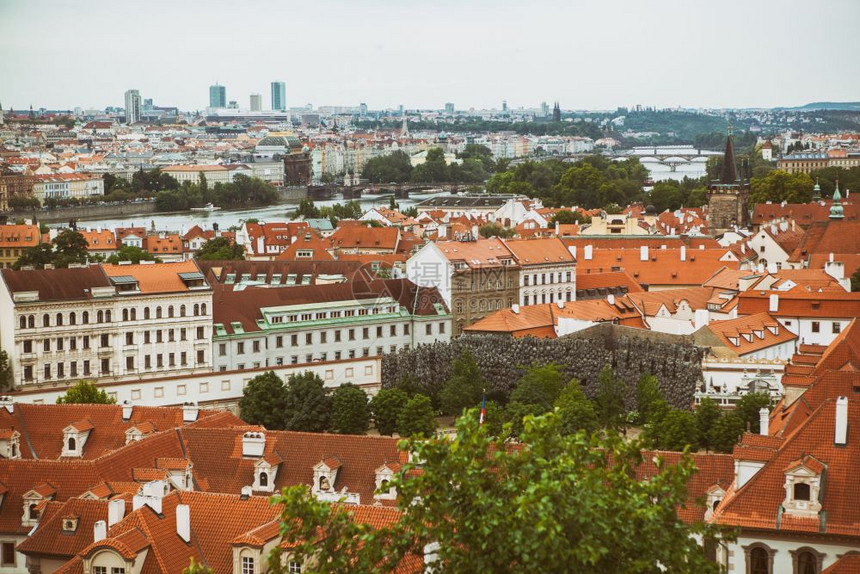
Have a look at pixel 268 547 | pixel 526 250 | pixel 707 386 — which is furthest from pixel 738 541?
pixel 526 250

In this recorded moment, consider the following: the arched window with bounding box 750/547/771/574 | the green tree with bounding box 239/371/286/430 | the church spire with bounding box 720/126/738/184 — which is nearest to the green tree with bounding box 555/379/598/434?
the green tree with bounding box 239/371/286/430

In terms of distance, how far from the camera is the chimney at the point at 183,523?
27.3 meters

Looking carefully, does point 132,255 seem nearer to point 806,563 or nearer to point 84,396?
point 84,396

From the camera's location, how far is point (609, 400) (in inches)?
2060

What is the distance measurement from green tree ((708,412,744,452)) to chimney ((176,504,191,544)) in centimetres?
2341

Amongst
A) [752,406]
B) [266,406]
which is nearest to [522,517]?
[752,406]

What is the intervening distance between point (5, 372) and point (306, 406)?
36.9ft

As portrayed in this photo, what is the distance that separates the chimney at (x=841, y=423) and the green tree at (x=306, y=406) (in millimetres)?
26985

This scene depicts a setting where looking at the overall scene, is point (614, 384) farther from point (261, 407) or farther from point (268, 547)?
point (268, 547)

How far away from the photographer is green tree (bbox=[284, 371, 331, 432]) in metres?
51.5

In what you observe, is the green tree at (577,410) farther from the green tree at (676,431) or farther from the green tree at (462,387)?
the green tree at (462,387)

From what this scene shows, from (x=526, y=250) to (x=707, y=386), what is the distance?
26.0 metres

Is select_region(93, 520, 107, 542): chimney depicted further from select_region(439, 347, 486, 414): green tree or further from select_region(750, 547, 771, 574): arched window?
select_region(439, 347, 486, 414): green tree

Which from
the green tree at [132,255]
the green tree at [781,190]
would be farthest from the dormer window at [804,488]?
the green tree at [781,190]
